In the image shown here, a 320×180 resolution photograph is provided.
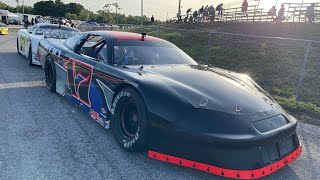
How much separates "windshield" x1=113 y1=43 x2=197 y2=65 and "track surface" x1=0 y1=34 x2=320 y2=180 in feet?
3.36

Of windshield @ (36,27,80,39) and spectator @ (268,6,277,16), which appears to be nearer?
windshield @ (36,27,80,39)

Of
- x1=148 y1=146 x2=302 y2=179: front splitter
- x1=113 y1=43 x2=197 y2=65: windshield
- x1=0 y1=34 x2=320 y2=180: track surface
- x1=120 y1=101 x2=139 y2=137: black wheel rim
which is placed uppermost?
x1=113 y1=43 x2=197 y2=65: windshield

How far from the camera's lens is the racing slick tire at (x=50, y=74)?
17.9 feet

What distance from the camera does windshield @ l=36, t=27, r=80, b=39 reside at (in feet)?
26.4

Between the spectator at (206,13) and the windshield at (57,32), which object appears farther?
the spectator at (206,13)

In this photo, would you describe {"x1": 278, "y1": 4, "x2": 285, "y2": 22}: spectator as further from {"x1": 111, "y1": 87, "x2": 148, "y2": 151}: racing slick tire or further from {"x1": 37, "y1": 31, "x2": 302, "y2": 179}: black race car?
{"x1": 111, "y1": 87, "x2": 148, "y2": 151}: racing slick tire

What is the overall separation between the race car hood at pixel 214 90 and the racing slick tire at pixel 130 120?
0.39 metres

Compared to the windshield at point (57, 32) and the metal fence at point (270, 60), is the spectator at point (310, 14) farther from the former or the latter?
the windshield at point (57, 32)

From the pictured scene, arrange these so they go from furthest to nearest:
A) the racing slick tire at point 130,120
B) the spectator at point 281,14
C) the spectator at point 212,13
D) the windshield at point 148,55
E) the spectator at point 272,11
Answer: the spectator at point 212,13 → the spectator at point 272,11 → the spectator at point 281,14 → the windshield at point 148,55 → the racing slick tire at point 130,120

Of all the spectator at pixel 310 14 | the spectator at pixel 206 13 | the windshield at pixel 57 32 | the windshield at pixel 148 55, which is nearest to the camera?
the windshield at pixel 148 55

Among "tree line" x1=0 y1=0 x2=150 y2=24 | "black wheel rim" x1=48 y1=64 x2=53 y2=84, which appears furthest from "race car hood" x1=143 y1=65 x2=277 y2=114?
"tree line" x1=0 y1=0 x2=150 y2=24

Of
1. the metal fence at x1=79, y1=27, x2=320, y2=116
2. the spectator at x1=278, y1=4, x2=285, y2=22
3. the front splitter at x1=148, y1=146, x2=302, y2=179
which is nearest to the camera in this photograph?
the front splitter at x1=148, y1=146, x2=302, y2=179

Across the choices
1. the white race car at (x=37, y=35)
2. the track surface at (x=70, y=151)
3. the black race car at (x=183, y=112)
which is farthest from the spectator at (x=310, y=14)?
the black race car at (x=183, y=112)

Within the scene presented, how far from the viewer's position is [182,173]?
294 cm
